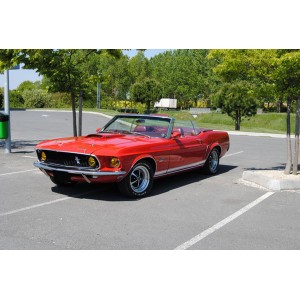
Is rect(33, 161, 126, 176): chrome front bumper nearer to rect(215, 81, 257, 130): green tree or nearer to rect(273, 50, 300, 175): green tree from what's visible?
rect(273, 50, 300, 175): green tree

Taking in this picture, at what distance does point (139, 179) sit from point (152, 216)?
4.02 ft

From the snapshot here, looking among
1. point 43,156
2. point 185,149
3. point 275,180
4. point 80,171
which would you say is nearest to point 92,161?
point 80,171

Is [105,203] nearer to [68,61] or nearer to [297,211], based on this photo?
[297,211]

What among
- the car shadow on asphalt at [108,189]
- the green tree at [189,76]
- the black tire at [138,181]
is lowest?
the car shadow on asphalt at [108,189]

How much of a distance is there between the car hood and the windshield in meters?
0.35

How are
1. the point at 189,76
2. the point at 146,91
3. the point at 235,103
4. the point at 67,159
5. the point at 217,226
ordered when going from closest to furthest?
the point at 217,226 → the point at 67,159 → the point at 235,103 → the point at 146,91 → the point at 189,76

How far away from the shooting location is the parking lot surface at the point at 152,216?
4566 mm

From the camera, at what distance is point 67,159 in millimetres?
6371

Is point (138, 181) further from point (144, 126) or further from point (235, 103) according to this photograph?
point (235, 103)

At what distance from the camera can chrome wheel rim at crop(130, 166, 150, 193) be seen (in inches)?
260

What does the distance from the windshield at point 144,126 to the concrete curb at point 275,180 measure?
6.67 feet

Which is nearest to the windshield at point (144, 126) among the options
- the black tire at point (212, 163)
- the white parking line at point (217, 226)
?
the black tire at point (212, 163)

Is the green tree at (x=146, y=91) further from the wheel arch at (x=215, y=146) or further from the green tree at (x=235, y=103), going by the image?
the wheel arch at (x=215, y=146)

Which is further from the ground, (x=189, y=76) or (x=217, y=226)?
(x=189, y=76)
